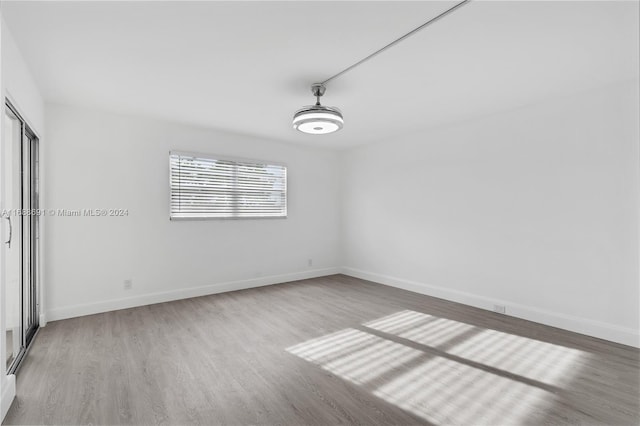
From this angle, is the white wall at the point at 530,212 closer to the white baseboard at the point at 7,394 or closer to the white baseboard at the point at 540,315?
the white baseboard at the point at 540,315

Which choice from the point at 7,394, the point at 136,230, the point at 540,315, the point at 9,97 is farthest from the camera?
the point at 136,230

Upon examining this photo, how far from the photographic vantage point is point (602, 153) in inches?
126

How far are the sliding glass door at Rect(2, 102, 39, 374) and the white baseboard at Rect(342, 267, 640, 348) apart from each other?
475 cm

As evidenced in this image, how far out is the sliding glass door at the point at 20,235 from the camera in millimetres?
2545

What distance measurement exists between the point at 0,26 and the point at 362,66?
8.33ft

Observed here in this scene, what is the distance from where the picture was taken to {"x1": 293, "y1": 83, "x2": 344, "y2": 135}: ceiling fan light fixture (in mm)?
3006

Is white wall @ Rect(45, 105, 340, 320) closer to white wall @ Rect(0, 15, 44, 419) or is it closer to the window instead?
the window

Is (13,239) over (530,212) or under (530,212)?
under

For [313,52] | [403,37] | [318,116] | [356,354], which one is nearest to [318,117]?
[318,116]

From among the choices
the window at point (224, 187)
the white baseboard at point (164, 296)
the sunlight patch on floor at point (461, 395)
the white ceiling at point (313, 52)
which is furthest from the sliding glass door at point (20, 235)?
the sunlight patch on floor at point (461, 395)

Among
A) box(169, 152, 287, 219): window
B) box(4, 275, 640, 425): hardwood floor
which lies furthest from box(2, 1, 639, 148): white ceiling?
box(4, 275, 640, 425): hardwood floor

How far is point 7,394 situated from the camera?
6.51 ft

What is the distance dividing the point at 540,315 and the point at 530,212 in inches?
47.8

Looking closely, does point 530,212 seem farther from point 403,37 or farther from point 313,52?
point 313,52
